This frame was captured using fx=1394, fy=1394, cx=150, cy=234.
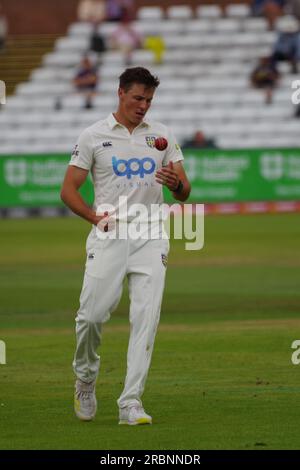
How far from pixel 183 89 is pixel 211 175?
9.30 meters

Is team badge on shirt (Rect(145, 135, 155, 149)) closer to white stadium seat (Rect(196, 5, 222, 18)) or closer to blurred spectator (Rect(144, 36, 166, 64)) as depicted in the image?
blurred spectator (Rect(144, 36, 166, 64))

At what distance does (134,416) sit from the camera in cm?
930

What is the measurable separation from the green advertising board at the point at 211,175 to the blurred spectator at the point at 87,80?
8785mm

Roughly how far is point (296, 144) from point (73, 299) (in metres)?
21.4

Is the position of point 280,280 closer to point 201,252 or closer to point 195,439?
point 201,252

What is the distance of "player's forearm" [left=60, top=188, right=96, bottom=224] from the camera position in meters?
9.53

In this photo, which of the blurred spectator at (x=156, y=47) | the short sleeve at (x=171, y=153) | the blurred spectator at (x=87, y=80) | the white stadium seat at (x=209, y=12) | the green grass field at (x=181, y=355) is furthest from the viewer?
the white stadium seat at (x=209, y=12)

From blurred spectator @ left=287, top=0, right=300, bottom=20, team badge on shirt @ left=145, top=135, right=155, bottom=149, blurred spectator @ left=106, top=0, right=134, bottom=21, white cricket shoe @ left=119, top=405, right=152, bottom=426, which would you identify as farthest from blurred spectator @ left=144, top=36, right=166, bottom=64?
white cricket shoe @ left=119, top=405, right=152, bottom=426

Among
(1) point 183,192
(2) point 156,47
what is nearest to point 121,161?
(1) point 183,192

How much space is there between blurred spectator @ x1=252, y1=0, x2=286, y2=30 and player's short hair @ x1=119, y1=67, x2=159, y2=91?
1436 inches

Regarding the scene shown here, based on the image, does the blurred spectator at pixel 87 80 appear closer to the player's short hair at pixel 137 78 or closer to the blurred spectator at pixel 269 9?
the blurred spectator at pixel 269 9

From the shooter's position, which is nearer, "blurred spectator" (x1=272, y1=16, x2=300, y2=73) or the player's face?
the player's face

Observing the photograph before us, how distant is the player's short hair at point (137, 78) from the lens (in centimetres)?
949

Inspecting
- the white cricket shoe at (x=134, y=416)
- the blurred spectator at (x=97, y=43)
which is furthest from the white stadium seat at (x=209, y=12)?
the white cricket shoe at (x=134, y=416)
